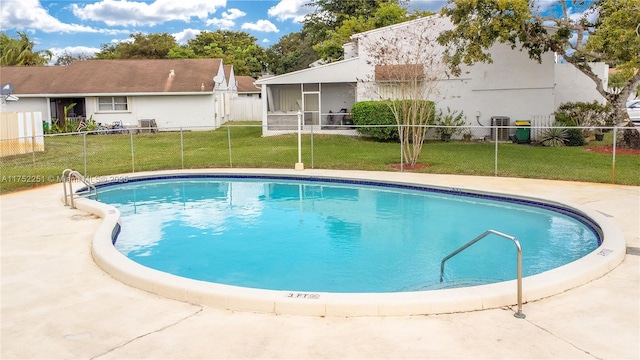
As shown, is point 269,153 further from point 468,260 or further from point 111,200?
point 468,260

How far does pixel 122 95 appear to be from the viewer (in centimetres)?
3219

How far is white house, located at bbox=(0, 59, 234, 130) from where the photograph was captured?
32188 mm

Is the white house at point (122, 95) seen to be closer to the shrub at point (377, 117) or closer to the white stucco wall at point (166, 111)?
the white stucco wall at point (166, 111)

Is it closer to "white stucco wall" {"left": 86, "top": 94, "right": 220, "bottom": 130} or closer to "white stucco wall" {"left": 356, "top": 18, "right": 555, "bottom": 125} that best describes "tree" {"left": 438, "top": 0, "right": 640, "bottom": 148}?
"white stucco wall" {"left": 356, "top": 18, "right": 555, "bottom": 125}

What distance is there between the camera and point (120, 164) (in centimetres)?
1880

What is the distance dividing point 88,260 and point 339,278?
3.55m

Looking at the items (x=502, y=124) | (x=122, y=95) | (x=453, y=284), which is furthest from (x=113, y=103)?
(x=453, y=284)

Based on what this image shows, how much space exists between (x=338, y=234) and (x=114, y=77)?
27.9 metres

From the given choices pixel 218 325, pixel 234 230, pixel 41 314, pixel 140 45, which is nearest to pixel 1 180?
pixel 234 230

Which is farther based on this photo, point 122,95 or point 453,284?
point 122,95

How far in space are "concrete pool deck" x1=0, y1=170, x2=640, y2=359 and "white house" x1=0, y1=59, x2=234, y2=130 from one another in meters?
26.7

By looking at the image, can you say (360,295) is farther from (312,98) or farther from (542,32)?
(312,98)

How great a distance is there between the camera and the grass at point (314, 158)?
1555 centimetres

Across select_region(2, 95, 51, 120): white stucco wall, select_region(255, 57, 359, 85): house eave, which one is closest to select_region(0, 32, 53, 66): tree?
select_region(2, 95, 51, 120): white stucco wall
